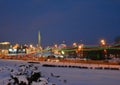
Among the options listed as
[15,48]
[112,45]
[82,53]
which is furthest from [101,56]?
[15,48]

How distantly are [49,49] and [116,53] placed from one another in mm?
50623

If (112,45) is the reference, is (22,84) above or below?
below

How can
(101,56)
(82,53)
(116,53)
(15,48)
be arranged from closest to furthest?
(101,56) < (116,53) < (82,53) < (15,48)

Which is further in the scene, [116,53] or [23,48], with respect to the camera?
[23,48]

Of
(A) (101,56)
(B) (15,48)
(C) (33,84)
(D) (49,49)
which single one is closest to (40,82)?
(C) (33,84)

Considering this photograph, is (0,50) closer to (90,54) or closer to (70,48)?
(70,48)

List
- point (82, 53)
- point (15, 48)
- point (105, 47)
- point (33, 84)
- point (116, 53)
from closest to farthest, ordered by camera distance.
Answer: point (33, 84), point (105, 47), point (116, 53), point (82, 53), point (15, 48)

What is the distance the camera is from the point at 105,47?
85688 mm

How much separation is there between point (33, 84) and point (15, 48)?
176m

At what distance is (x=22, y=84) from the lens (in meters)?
9.80

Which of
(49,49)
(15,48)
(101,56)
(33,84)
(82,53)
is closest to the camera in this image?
(33,84)

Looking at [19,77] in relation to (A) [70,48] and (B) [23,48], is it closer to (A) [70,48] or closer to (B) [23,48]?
(A) [70,48]

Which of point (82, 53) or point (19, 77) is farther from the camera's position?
point (82, 53)

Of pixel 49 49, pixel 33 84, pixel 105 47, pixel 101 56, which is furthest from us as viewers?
pixel 49 49
